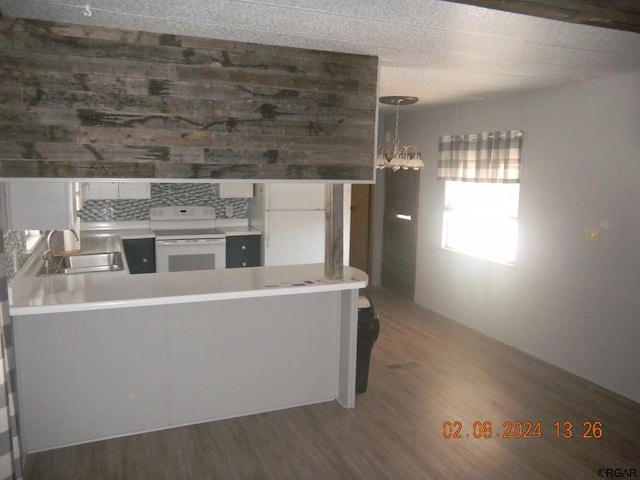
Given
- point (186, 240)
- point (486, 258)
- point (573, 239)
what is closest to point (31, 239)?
point (186, 240)

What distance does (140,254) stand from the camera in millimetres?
5562

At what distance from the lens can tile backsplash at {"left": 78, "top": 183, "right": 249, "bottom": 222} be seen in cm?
586

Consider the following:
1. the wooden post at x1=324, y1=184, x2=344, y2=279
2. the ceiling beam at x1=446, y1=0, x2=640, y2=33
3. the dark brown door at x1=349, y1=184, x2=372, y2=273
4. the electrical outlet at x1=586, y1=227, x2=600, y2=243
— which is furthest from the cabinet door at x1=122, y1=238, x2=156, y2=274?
the ceiling beam at x1=446, y1=0, x2=640, y2=33

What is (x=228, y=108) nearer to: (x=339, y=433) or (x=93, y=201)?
(x=339, y=433)

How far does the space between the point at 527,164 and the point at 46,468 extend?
4.24 metres

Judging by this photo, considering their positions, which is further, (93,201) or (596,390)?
(93,201)

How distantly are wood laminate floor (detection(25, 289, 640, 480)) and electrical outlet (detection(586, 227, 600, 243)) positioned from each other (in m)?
1.13

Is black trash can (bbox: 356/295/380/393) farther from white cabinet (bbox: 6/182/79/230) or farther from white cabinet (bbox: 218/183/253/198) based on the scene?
white cabinet (bbox: 218/183/253/198)

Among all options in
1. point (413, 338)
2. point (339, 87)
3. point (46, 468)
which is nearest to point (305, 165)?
point (339, 87)

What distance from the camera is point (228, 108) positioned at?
2795 mm

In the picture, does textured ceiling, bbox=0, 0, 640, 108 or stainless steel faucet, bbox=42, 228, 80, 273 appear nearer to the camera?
textured ceiling, bbox=0, 0, 640, 108

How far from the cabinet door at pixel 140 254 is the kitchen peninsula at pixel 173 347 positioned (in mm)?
2215

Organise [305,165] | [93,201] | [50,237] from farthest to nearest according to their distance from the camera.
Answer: [93,201]
[50,237]
[305,165]

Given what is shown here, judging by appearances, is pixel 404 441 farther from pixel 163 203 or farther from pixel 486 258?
pixel 163 203
